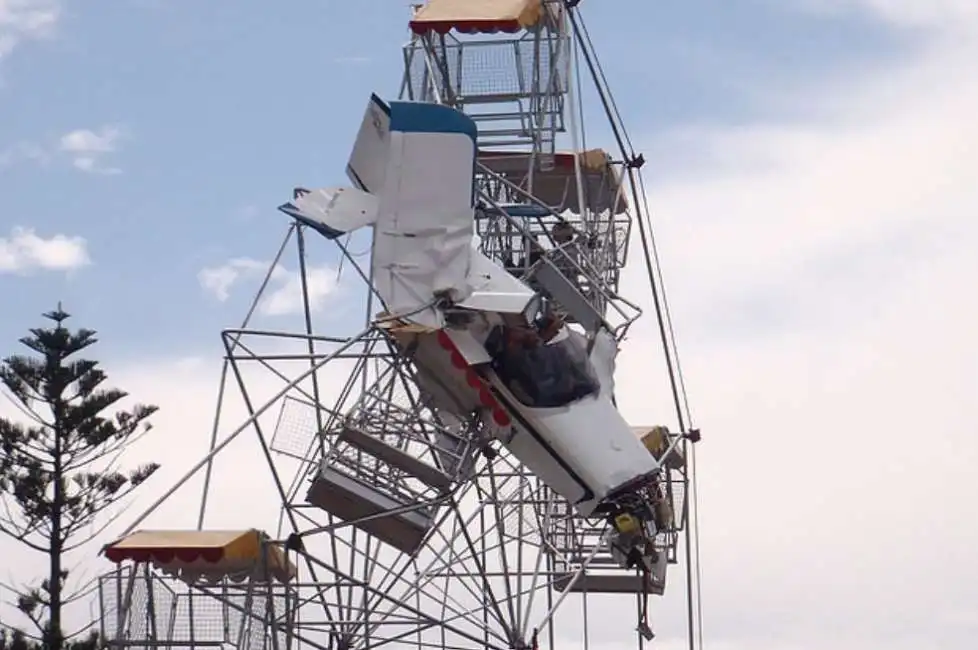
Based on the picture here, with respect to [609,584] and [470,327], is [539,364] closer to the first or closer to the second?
[470,327]

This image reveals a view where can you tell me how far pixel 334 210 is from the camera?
2016 centimetres

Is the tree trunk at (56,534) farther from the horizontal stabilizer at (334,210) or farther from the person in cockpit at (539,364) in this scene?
the horizontal stabilizer at (334,210)

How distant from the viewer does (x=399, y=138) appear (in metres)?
19.9

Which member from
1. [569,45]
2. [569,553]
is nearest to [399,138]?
[569,45]

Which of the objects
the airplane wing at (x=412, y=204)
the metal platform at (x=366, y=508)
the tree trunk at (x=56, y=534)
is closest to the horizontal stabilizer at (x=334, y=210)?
the airplane wing at (x=412, y=204)

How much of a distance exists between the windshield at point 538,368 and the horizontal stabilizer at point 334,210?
1.81m

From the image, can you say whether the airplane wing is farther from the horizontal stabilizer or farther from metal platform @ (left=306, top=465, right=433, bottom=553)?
metal platform @ (left=306, top=465, right=433, bottom=553)

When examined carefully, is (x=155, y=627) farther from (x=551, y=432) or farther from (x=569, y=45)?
(x=569, y=45)

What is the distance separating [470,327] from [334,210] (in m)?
1.80

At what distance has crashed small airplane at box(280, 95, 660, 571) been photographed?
65.6ft

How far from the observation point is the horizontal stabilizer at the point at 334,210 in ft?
65.7

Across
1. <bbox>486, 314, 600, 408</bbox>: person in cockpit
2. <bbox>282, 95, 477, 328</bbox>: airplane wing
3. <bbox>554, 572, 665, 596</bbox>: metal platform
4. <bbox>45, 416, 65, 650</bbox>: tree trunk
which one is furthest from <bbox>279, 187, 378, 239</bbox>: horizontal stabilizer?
<bbox>45, 416, 65, 650</bbox>: tree trunk

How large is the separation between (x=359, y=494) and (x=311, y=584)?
103 cm

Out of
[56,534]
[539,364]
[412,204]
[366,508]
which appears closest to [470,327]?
[539,364]
